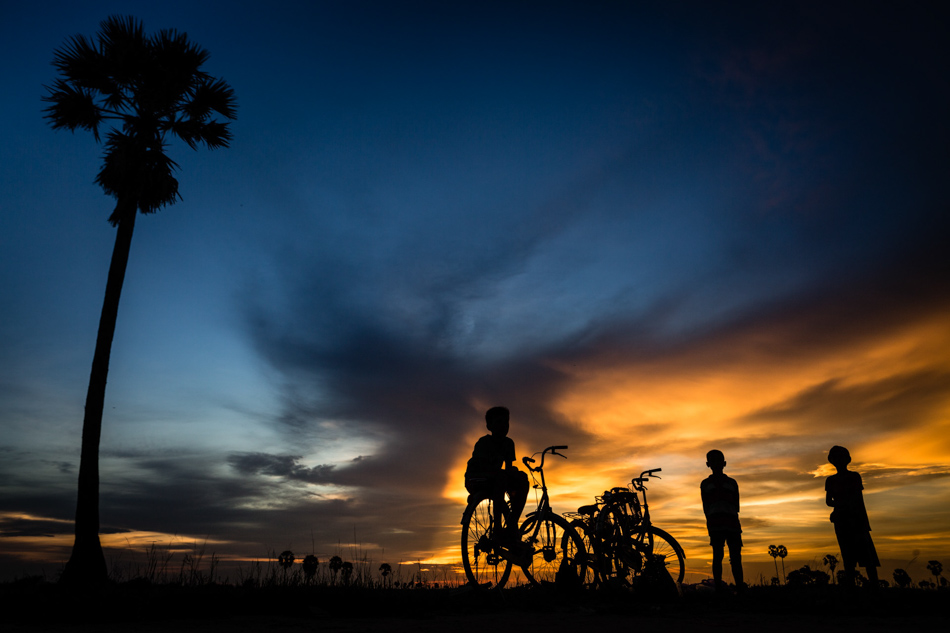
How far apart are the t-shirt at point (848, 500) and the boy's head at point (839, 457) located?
134 mm

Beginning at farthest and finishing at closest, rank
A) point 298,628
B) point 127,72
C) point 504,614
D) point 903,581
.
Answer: point 127,72 < point 903,581 < point 504,614 < point 298,628

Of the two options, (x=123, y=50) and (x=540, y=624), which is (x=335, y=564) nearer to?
(x=540, y=624)

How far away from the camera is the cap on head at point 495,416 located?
351 inches

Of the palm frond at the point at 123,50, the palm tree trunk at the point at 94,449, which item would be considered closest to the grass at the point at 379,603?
the palm tree trunk at the point at 94,449

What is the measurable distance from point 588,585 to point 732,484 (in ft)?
8.57

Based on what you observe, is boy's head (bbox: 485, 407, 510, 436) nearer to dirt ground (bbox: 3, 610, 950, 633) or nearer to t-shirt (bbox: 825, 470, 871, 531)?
dirt ground (bbox: 3, 610, 950, 633)

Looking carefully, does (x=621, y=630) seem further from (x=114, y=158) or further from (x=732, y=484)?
(x=114, y=158)

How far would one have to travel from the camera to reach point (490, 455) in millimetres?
8516

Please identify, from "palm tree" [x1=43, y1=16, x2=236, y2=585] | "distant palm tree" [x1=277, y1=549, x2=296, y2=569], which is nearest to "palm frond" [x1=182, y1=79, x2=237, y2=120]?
"palm tree" [x1=43, y1=16, x2=236, y2=585]

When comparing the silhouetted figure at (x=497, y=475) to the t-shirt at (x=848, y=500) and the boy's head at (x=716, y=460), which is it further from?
the t-shirt at (x=848, y=500)

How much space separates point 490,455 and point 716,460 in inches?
135

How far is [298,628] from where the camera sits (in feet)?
18.9

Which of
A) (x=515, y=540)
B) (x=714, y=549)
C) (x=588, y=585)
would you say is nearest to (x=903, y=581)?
(x=714, y=549)

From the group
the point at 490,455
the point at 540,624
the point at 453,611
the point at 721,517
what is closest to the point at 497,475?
the point at 490,455
